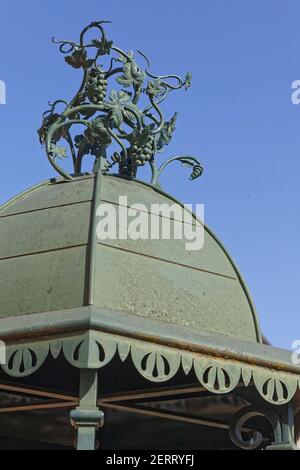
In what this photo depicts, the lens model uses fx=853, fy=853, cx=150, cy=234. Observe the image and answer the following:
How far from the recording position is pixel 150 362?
310 inches

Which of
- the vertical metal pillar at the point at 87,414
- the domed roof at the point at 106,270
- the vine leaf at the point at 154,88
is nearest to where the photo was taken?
the vertical metal pillar at the point at 87,414

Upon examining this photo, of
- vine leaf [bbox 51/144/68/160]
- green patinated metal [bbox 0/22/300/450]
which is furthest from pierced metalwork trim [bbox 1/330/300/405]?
vine leaf [bbox 51/144/68/160]

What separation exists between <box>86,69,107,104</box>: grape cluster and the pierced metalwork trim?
168 inches

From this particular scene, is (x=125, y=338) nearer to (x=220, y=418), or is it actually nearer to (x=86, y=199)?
(x=86, y=199)

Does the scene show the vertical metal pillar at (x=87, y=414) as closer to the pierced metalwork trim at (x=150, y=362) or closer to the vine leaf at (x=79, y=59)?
the pierced metalwork trim at (x=150, y=362)

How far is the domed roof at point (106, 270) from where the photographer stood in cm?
861

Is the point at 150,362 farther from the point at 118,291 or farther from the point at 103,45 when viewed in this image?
the point at 103,45

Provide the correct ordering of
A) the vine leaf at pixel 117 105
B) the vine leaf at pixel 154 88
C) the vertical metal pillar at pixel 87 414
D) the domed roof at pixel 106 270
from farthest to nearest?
the vine leaf at pixel 154 88 < the vine leaf at pixel 117 105 < the domed roof at pixel 106 270 < the vertical metal pillar at pixel 87 414

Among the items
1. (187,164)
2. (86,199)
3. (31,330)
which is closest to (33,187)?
(86,199)

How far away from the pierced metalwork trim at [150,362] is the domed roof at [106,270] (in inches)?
27.4

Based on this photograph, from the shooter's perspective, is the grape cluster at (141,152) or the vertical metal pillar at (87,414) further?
the grape cluster at (141,152)

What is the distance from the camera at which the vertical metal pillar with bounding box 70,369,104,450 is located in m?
7.54

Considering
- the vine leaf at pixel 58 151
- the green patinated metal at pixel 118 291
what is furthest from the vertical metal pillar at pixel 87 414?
the vine leaf at pixel 58 151

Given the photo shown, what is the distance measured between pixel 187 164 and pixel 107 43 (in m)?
2.05
